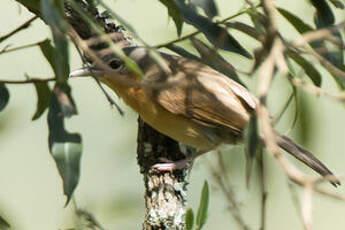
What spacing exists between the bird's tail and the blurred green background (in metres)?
0.12

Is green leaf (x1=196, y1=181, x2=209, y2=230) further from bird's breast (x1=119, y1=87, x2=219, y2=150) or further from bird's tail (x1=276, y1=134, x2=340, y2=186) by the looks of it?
bird's tail (x1=276, y1=134, x2=340, y2=186)

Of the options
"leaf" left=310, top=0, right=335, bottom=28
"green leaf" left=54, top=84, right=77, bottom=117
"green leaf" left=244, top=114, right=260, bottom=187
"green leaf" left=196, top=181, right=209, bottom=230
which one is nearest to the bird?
"green leaf" left=196, top=181, right=209, bottom=230

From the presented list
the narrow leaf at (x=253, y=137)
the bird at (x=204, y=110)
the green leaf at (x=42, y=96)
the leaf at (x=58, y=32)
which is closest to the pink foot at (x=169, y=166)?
the bird at (x=204, y=110)

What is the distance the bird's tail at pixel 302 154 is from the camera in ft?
13.1

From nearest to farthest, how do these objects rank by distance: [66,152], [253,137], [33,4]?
[253,137]
[66,152]
[33,4]

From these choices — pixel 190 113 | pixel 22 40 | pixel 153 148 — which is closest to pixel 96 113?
pixel 22 40

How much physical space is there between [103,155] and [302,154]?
4.75 feet

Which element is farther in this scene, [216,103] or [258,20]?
[216,103]

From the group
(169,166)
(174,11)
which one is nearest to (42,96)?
(174,11)

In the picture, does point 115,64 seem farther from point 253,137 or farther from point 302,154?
point 253,137

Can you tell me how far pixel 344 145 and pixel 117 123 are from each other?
7.03 feet

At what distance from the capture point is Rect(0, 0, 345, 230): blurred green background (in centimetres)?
421

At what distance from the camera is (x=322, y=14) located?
266 centimetres

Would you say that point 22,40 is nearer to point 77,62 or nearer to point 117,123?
point 77,62
